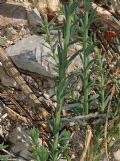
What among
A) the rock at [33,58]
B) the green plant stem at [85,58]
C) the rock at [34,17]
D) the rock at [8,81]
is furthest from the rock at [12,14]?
the green plant stem at [85,58]

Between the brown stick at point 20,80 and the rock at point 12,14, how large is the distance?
0.27 metres

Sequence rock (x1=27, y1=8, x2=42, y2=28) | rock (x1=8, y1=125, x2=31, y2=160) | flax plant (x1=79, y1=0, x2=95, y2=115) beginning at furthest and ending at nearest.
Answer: rock (x1=27, y1=8, x2=42, y2=28) < rock (x1=8, y1=125, x2=31, y2=160) < flax plant (x1=79, y1=0, x2=95, y2=115)

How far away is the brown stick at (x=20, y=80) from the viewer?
185cm

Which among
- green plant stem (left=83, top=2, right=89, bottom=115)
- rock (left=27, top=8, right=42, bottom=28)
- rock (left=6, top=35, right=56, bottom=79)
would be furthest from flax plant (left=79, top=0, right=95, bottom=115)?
rock (left=27, top=8, right=42, bottom=28)

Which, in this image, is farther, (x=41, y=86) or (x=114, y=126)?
(x=41, y=86)

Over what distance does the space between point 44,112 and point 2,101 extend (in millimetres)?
211

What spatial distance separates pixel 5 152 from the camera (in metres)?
1.70

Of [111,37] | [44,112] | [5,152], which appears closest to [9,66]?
[44,112]

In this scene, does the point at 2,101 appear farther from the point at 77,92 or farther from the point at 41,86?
the point at 77,92

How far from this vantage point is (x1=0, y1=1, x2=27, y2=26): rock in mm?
2184

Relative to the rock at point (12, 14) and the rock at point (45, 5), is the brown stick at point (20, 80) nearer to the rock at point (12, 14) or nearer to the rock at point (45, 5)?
the rock at point (12, 14)

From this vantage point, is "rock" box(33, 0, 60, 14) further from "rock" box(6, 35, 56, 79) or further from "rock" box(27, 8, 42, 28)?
"rock" box(6, 35, 56, 79)

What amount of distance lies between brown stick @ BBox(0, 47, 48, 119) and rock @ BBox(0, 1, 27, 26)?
27 centimetres

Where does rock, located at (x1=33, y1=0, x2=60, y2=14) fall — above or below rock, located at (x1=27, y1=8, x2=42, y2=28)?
above
